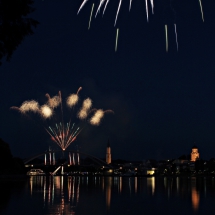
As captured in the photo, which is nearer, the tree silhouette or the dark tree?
the tree silhouette

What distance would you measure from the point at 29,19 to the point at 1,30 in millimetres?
849

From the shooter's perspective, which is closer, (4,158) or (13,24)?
(13,24)

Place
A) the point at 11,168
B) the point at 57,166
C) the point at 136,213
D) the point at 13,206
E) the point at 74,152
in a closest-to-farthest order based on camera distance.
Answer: the point at 136,213, the point at 13,206, the point at 11,168, the point at 74,152, the point at 57,166

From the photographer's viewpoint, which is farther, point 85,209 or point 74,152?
point 74,152

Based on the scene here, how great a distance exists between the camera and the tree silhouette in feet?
37.7

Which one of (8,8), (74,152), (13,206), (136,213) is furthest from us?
(74,152)

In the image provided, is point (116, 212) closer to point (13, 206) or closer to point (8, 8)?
point (13, 206)

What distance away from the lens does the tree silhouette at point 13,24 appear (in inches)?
452

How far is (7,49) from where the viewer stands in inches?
474

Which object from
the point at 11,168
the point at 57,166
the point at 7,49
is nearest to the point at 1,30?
the point at 7,49

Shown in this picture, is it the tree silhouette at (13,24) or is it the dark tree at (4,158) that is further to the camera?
the dark tree at (4,158)

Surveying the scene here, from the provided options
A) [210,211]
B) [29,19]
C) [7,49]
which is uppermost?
[29,19]

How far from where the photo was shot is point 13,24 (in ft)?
39.0

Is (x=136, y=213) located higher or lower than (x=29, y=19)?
lower
